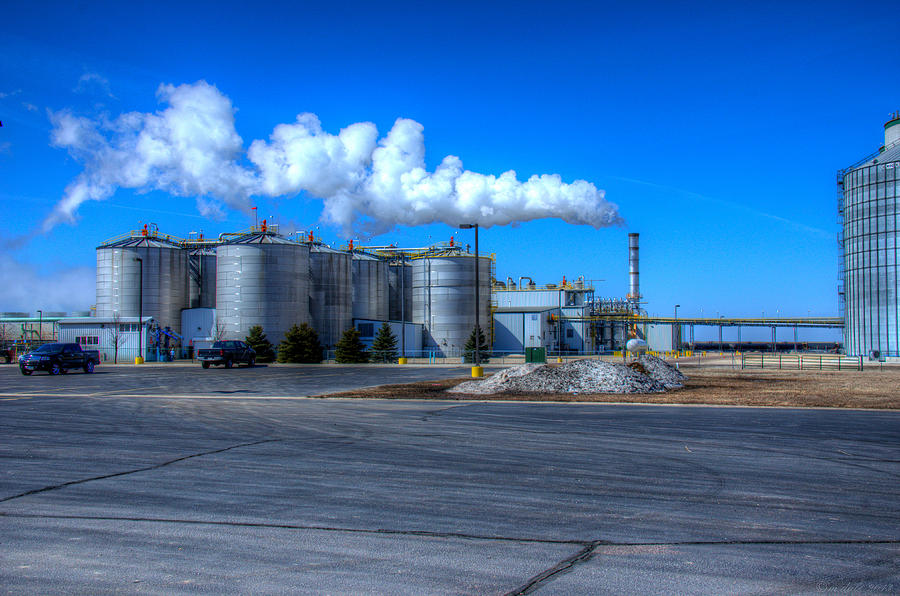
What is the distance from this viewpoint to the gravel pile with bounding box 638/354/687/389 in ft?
87.5

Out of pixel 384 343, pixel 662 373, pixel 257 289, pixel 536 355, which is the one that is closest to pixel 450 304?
pixel 384 343

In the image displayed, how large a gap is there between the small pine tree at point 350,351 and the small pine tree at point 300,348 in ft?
6.22

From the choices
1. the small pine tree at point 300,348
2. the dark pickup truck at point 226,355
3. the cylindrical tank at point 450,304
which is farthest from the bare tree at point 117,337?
the cylindrical tank at point 450,304

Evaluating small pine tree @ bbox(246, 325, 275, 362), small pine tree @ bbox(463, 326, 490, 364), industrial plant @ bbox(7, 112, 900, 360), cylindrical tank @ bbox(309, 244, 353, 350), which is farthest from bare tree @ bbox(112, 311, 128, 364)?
small pine tree @ bbox(463, 326, 490, 364)

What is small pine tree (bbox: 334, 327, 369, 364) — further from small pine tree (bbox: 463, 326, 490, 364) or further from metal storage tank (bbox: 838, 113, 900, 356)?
metal storage tank (bbox: 838, 113, 900, 356)

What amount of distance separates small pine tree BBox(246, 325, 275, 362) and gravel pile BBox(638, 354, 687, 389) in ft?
107

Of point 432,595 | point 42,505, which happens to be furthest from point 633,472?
point 42,505

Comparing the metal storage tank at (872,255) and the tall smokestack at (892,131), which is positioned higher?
the tall smokestack at (892,131)

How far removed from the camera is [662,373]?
2881 cm

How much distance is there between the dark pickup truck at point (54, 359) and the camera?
35156mm

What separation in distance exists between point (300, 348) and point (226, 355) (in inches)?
403

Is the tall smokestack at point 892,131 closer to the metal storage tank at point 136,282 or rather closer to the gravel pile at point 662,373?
the gravel pile at point 662,373

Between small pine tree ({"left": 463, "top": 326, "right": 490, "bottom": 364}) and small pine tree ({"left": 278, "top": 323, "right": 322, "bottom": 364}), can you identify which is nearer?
small pine tree ({"left": 278, "top": 323, "right": 322, "bottom": 364})

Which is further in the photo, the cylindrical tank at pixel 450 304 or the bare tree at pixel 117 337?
the cylindrical tank at pixel 450 304
